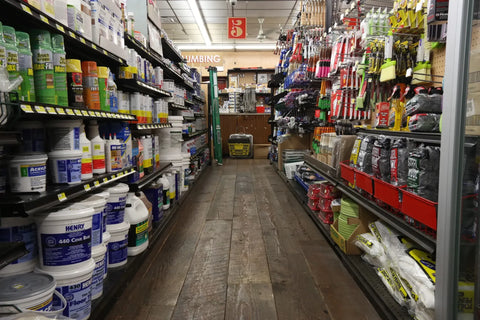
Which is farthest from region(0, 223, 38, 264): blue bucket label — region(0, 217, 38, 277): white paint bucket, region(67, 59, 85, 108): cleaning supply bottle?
region(67, 59, 85, 108): cleaning supply bottle

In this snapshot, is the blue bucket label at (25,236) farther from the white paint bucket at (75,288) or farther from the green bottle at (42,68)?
the green bottle at (42,68)

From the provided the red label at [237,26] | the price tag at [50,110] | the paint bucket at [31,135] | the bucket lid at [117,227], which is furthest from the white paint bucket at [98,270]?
the red label at [237,26]

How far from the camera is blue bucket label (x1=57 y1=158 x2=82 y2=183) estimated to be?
1780 millimetres

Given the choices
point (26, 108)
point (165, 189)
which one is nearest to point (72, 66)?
point (26, 108)

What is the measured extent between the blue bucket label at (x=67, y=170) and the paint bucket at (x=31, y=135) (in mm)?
130

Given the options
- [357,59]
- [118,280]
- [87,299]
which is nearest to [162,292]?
[118,280]

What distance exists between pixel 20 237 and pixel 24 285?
0.25 meters

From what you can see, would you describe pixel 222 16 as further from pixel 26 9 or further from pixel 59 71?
pixel 26 9

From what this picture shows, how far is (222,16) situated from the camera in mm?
10266

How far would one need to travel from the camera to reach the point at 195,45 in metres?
14.0

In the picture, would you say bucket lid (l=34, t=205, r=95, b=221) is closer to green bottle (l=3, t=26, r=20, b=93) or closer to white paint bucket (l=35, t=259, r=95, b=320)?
white paint bucket (l=35, t=259, r=95, b=320)

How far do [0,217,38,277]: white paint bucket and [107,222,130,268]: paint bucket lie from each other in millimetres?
655

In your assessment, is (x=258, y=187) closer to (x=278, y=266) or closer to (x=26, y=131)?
(x=278, y=266)

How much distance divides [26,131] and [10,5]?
575 millimetres
